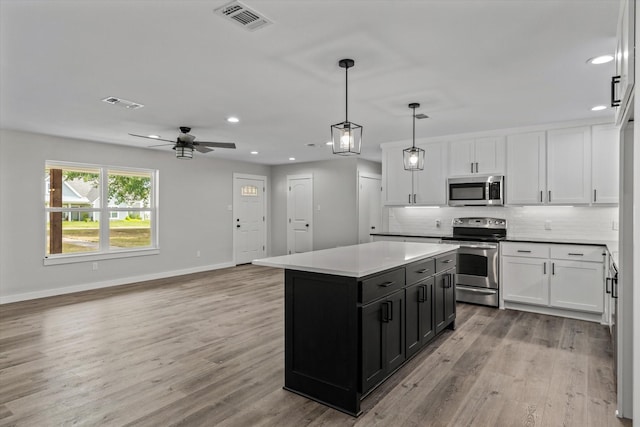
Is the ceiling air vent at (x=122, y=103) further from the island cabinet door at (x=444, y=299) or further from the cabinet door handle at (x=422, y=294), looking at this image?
the island cabinet door at (x=444, y=299)

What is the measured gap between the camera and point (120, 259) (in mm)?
6594

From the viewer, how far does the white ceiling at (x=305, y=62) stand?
2.23 meters

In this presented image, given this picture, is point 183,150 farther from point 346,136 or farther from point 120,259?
point 346,136

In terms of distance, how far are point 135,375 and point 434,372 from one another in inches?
93.1

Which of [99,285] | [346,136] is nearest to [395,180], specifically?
[346,136]

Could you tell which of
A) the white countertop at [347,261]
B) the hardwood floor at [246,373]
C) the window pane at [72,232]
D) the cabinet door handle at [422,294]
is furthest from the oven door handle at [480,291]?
the window pane at [72,232]

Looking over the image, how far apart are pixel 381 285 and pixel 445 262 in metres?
1.39

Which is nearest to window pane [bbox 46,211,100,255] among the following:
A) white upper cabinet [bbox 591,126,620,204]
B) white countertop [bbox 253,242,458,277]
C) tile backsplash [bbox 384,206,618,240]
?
white countertop [bbox 253,242,458,277]

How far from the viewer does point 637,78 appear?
141 cm

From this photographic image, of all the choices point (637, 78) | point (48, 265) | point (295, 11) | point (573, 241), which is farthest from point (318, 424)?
point (48, 265)

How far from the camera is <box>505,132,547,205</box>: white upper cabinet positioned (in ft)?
16.4

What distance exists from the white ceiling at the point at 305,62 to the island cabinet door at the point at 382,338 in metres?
1.81

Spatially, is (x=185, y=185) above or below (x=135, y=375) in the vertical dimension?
above

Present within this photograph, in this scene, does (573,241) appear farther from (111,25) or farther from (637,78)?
(111,25)
